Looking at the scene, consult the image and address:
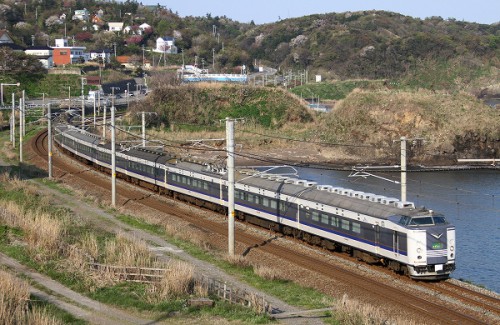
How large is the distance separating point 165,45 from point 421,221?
162 m

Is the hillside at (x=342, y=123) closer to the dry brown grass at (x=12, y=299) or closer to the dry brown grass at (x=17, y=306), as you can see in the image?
the dry brown grass at (x=12, y=299)

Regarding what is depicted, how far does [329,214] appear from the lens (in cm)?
3328

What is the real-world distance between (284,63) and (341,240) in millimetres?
168232

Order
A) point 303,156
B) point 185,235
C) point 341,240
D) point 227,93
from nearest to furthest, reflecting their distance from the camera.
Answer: point 341,240
point 185,235
point 303,156
point 227,93

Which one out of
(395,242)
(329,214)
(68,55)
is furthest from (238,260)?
(68,55)

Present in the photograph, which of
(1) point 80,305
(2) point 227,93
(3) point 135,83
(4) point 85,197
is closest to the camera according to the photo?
(1) point 80,305

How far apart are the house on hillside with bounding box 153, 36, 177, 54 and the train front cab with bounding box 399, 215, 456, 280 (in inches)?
6264

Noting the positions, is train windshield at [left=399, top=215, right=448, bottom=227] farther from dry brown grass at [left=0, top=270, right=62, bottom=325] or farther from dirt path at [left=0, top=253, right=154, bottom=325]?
dry brown grass at [left=0, top=270, right=62, bottom=325]

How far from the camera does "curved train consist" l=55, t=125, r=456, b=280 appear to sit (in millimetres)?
28047

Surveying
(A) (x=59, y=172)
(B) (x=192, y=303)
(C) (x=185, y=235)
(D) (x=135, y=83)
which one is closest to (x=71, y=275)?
(B) (x=192, y=303)

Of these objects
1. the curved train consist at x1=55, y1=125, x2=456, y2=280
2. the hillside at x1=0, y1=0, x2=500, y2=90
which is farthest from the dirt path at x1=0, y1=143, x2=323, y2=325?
the hillside at x1=0, y1=0, x2=500, y2=90

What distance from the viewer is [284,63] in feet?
650

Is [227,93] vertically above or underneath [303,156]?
above

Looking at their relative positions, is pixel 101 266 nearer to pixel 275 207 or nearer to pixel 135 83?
pixel 275 207
